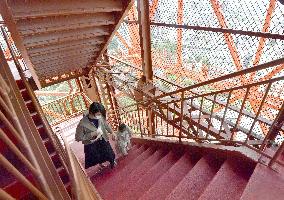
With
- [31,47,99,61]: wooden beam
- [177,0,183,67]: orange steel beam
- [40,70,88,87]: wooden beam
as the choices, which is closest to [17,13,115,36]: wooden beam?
[31,47,99,61]: wooden beam

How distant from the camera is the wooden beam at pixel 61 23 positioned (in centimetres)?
534

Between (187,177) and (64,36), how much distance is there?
175 inches

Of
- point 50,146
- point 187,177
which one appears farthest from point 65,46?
point 187,177

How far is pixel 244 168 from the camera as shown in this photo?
3.88 m

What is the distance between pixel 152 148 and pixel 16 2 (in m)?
4.50

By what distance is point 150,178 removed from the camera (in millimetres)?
5035

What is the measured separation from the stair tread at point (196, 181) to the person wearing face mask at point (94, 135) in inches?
85.6

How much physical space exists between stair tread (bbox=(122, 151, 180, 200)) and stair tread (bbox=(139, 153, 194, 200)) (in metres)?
0.32

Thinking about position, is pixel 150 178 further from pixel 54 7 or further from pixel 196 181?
pixel 54 7

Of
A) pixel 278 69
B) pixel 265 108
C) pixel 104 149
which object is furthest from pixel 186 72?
pixel 104 149

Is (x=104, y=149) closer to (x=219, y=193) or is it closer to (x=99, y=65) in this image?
(x=219, y=193)

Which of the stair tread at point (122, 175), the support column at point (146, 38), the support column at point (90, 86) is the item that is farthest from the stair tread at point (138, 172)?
the support column at point (90, 86)

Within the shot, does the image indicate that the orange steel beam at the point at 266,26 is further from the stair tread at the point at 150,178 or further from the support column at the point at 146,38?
the stair tread at the point at 150,178

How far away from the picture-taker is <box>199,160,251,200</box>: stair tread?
349 cm
